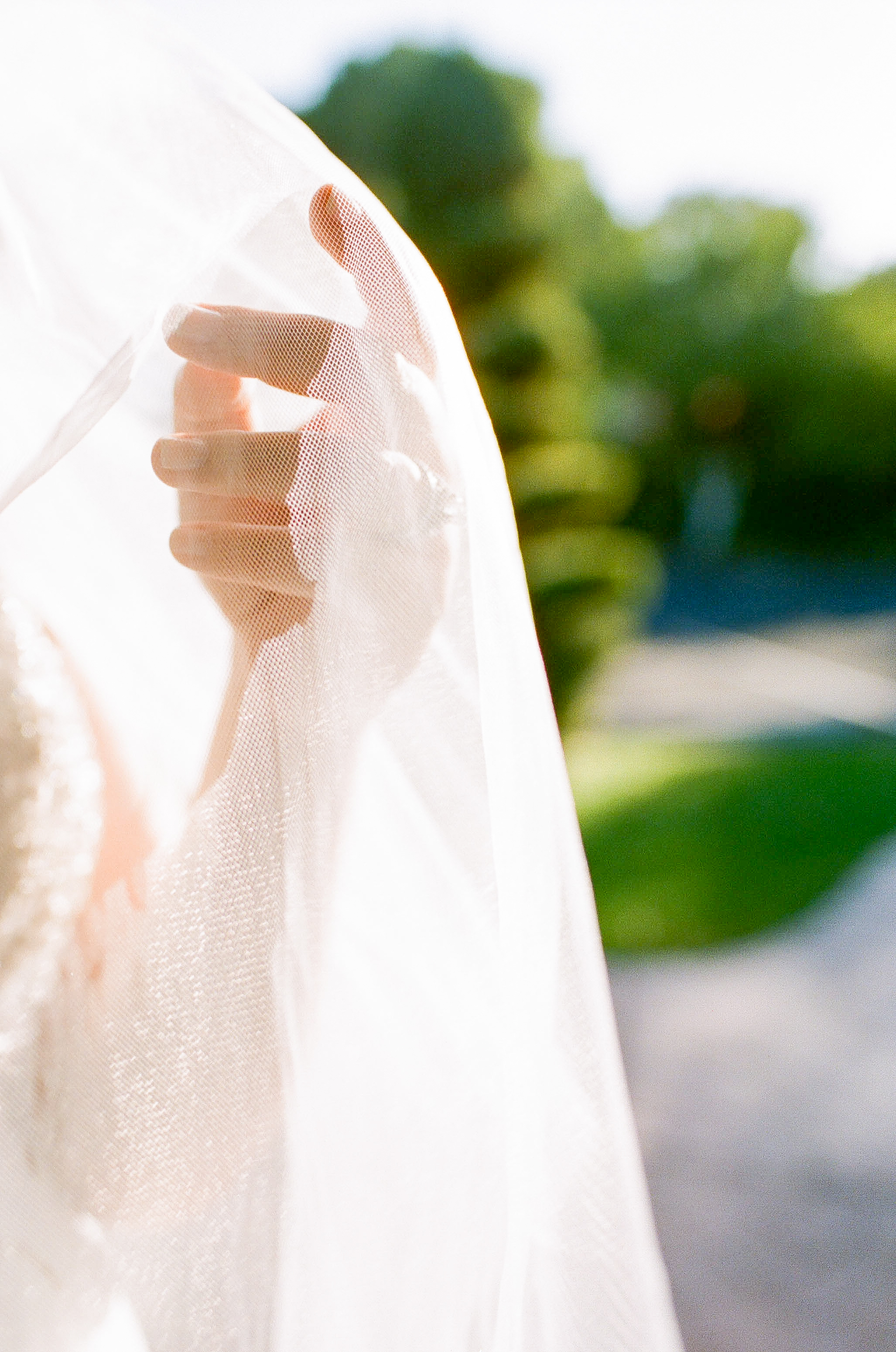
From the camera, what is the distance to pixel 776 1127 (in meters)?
2.73

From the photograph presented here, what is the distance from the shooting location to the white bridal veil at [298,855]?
2.33 ft

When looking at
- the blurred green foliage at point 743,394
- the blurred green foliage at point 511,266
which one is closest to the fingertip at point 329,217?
the blurred green foliage at point 511,266

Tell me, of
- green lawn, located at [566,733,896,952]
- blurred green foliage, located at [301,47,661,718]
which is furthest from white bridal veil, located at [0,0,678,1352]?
blurred green foliage, located at [301,47,661,718]

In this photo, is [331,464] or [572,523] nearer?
[331,464]

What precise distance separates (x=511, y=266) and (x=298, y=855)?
15.9 feet

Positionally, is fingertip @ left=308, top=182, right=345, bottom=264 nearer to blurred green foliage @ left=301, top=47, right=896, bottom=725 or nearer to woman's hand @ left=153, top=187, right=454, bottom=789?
woman's hand @ left=153, top=187, right=454, bottom=789

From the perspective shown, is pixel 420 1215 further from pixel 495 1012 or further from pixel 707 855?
pixel 707 855

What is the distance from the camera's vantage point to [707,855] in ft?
14.7

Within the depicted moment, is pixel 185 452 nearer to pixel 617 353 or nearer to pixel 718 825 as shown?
pixel 718 825

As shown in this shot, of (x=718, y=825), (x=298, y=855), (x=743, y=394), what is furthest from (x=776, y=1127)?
(x=743, y=394)

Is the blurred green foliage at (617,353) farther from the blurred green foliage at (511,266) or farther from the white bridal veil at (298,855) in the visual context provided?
the white bridal veil at (298,855)

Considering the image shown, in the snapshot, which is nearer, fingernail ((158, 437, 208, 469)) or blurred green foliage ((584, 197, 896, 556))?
fingernail ((158, 437, 208, 469))

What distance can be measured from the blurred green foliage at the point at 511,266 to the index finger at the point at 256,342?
14.1 feet

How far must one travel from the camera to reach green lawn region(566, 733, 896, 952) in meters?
3.91
